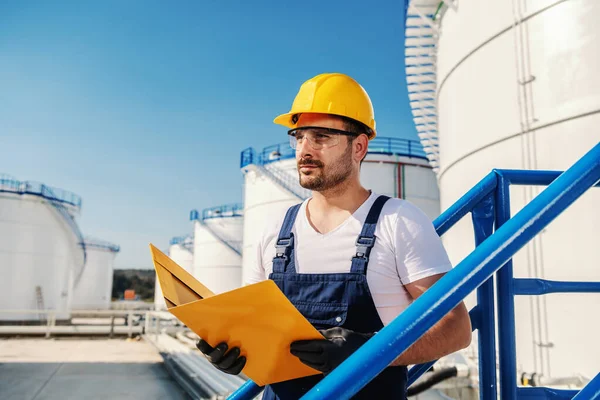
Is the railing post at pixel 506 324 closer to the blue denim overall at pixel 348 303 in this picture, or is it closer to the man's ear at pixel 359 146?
the blue denim overall at pixel 348 303

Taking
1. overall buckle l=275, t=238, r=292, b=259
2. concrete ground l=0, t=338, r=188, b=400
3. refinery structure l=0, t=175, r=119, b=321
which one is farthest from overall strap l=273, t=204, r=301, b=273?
refinery structure l=0, t=175, r=119, b=321

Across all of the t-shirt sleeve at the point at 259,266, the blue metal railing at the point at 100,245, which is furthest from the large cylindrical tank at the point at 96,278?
the t-shirt sleeve at the point at 259,266

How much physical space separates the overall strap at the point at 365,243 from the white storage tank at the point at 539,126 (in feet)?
15.2

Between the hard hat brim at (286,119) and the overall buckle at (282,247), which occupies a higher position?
the hard hat brim at (286,119)

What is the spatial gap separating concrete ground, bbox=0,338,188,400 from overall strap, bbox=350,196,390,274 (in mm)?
6554

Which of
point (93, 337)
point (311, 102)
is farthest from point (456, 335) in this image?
point (93, 337)

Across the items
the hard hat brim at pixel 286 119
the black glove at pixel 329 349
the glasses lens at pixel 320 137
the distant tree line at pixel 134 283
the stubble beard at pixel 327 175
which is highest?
the hard hat brim at pixel 286 119

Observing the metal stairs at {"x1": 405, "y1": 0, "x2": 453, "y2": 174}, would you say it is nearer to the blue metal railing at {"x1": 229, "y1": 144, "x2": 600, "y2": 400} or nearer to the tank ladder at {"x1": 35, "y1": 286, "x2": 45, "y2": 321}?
the blue metal railing at {"x1": 229, "y1": 144, "x2": 600, "y2": 400}

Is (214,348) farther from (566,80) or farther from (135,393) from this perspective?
(135,393)

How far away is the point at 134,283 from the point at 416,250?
62.6 m

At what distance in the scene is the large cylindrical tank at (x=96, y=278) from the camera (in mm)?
30469

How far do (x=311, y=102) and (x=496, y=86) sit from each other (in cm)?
549

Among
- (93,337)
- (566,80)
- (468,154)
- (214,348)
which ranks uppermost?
(566,80)

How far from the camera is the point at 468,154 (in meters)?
7.02
